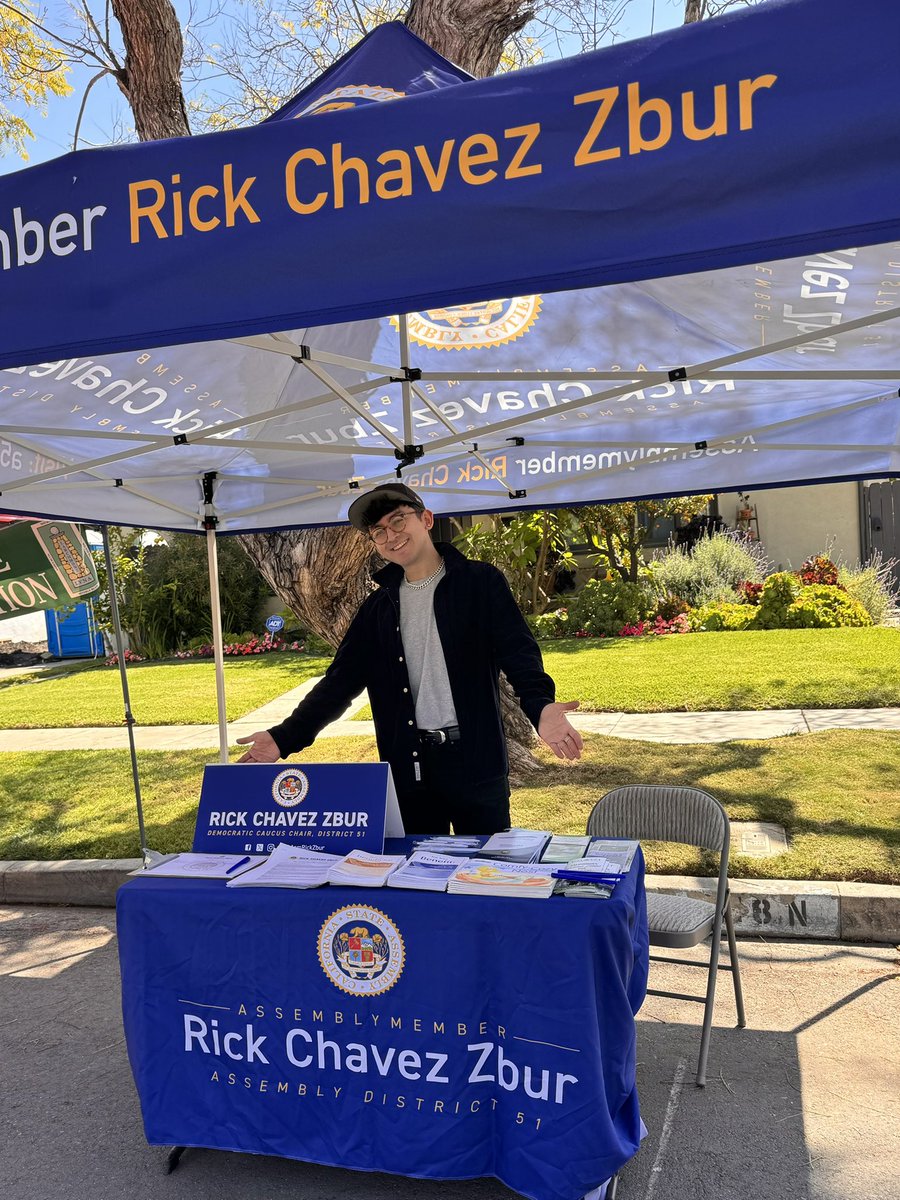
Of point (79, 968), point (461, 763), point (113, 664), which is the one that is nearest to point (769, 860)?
point (461, 763)

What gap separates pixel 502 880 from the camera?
279cm

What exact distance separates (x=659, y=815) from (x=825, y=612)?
10.6 metres

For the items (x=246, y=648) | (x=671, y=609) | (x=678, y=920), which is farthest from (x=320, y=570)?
(x=246, y=648)

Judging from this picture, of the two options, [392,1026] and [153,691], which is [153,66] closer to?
[392,1026]

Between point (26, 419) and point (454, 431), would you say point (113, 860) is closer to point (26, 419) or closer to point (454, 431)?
point (26, 419)

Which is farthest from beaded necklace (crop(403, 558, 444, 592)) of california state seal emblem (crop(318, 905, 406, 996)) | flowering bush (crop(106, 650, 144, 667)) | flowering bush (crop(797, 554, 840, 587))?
flowering bush (crop(106, 650, 144, 667))

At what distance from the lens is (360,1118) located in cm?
283

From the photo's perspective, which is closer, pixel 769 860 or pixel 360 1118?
pixel 360 1118

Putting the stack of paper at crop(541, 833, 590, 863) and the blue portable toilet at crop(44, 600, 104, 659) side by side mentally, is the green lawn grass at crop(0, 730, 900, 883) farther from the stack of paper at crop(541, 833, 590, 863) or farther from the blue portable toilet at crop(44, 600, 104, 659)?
the blue portable toilet at crop(44, 600, 104, 659)

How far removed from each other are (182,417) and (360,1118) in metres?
3.35

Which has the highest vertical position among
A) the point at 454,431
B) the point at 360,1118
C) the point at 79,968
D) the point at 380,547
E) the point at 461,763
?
the point at 454,431

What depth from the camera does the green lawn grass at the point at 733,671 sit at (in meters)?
9.61

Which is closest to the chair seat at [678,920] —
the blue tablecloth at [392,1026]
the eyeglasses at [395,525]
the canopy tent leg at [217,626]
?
the blue tablecloth at [392,1026]

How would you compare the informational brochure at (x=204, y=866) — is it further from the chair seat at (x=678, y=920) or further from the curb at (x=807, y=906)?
the curb at (x=807, y=906)
